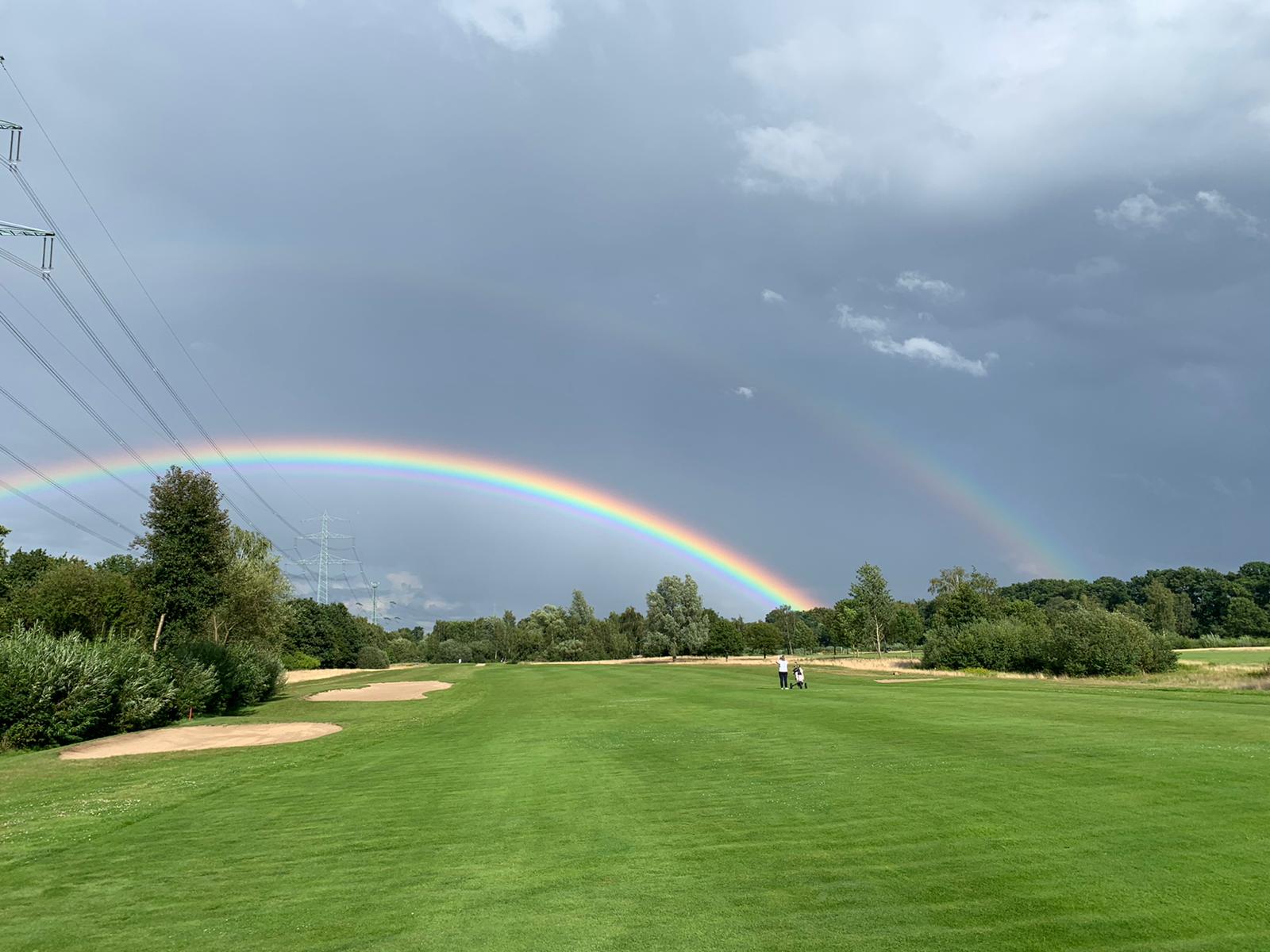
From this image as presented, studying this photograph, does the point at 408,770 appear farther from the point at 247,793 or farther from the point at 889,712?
the point at 889,712

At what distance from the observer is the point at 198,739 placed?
27062 millimetres

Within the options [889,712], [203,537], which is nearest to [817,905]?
A: [889,712]

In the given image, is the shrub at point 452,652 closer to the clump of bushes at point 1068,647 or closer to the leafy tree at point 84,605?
the clump of bushes at point 1068,647

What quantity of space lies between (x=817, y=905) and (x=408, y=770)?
1300 cm

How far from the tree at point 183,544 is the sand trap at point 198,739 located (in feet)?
34.0

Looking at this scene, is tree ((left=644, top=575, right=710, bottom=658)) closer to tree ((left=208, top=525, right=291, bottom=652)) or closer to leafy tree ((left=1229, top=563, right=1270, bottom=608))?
tree ((left=208, top=525, right=291, bottom=652))

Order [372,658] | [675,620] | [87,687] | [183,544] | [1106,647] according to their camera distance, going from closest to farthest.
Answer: [87,687]
[183,544]
[1106,647]
[675,620]
[372,658]

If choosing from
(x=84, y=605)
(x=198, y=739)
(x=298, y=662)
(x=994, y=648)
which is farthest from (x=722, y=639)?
(x=198, y=739)

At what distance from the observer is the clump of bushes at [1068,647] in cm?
6938

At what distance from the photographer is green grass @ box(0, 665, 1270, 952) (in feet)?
24.1

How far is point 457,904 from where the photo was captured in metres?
8.27

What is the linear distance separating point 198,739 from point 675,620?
11145 cm

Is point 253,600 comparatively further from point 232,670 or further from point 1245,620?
point 1245,620

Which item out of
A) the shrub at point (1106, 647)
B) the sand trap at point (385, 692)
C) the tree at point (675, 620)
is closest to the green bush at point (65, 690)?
the sand trap at point (385, 692)
